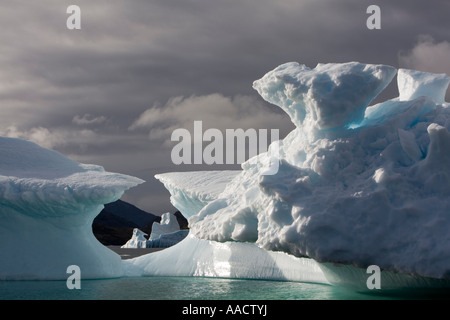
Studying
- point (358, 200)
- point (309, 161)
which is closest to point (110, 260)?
point (309, 161)

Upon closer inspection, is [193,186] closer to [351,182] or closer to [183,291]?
[183,291]

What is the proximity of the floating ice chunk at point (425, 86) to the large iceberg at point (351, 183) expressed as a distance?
23mm

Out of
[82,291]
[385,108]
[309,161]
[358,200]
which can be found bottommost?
[82,291]

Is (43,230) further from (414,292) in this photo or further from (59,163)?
(414,292)

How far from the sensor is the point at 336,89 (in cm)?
945

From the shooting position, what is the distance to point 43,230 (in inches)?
547

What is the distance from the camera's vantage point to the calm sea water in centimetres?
991

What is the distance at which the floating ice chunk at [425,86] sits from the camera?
11297mm

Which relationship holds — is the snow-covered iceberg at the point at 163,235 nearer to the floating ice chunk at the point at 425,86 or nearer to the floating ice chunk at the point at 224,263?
the floating ice chunk at the point at 224,263

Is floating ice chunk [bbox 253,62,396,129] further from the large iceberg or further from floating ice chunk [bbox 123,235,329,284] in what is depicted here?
floating ice chunk [bbox 123,235,329,284]

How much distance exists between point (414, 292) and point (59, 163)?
1088 centimetres

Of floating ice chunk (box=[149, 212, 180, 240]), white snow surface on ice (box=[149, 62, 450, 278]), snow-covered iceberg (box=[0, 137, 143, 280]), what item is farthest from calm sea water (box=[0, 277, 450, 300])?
floating ice chunk (box=[149, 212, 180, 240])

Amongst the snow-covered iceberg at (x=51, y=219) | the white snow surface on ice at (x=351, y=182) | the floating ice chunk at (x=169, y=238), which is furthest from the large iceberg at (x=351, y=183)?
the floating ice chunk at (x=169, y=238)

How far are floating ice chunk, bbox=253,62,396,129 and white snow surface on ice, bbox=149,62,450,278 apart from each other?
0.06 ft
